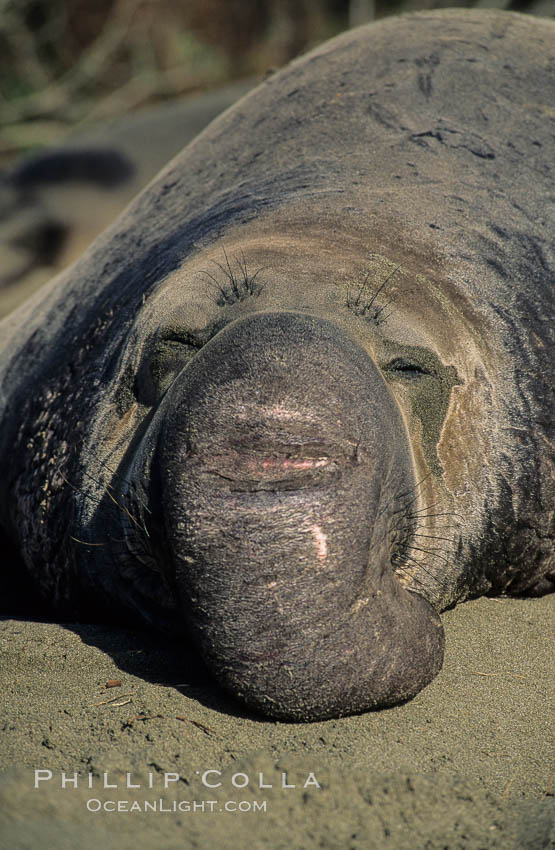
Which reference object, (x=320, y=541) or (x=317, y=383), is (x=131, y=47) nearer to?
(x=317, y=383)

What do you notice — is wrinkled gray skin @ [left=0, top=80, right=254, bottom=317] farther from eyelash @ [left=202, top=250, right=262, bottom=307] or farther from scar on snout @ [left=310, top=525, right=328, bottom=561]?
scar on snout @ [left=310, top=525, right=328, bottom=561]

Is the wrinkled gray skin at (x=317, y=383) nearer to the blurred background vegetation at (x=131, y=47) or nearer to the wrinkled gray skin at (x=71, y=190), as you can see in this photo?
the wrinkled gray skin at (x=71, y=190)

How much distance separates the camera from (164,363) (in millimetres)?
2471

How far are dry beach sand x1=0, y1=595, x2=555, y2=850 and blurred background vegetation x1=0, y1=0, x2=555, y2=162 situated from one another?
23.6ft

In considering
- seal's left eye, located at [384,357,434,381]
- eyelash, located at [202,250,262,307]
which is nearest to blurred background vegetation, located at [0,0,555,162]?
eyelash, located at [202,250,262,307]

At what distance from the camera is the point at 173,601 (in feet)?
7.59

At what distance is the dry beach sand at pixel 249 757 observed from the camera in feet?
5.46

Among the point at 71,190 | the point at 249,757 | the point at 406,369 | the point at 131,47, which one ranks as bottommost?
the point at 249,757

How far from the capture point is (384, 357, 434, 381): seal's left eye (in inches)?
96.0

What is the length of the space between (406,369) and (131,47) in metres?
8.54

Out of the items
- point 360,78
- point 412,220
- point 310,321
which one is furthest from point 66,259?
point 310,321

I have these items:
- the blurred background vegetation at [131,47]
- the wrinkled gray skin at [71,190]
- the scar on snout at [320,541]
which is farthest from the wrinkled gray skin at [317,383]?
the blurred background vegetation at [131,47]

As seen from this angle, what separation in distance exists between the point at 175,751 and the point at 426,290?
146 centimetres

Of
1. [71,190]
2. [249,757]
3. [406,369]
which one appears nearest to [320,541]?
[249,757]
